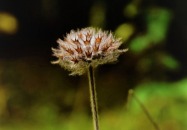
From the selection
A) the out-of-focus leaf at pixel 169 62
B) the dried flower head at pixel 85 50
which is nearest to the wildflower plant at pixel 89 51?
the dried flower head at pixel 85 50

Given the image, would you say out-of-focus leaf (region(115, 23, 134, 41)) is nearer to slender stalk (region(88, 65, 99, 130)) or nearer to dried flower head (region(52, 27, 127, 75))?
dried flower head (region(52, 27, 127, 75))

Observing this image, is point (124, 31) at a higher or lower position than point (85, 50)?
higher

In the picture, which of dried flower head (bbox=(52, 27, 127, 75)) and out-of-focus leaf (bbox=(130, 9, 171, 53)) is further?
out-of-focus leaf (bbox=(130, 9, 171, 53))

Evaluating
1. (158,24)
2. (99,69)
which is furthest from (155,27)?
(99,69)

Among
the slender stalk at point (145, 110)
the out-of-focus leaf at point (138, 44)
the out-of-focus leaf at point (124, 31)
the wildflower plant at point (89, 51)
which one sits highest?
the out-of-focus leaf at point (124, 31)

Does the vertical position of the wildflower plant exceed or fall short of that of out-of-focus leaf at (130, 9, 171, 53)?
it falls short

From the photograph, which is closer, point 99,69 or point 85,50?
point 85,50

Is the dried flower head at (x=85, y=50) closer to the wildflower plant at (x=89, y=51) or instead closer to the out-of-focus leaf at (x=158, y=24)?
the wildflower plant at (x=89, y=51)

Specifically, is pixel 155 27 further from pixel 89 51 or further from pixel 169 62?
pixel 89 51

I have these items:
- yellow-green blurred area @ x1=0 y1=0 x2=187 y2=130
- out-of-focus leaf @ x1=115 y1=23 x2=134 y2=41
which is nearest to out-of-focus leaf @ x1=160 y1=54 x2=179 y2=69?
yellow-green blurred area @ x1=0 y1=0 x2=187 y2=130

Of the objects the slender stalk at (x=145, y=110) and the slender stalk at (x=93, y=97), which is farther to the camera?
the slender stalk at (x=145, y=110)
